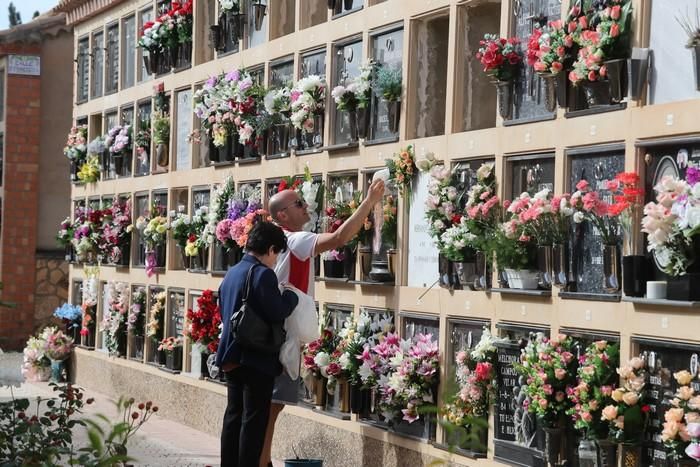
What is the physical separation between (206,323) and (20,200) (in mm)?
9313

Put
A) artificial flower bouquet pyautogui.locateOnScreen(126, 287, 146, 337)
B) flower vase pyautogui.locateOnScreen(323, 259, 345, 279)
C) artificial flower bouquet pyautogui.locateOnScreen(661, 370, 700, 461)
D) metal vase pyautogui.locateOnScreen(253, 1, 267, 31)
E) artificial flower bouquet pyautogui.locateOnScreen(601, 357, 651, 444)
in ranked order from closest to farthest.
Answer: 1. artificial flower bouquet pyautogui.locateOnScreen(661, 370, 700, 461)
2. artificial flower bouquet pyautogui.locateOnScreen(601, 357, 651, 444)
3. flower vase pyautogui.locateOnScreen(323, 259, 345, 279)
4. metal vase pyautogui.locateOnScreen(253, 1, 267, 31)
5. artificial flower bouquet pyautogui.locateOnScreen(126, 287, 146, 337)

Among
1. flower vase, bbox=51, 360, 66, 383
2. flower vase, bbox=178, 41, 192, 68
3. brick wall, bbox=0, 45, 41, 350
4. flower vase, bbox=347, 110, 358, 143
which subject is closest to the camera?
flower vase, bbox=347, 110, 358, 143

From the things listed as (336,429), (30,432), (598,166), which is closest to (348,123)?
(336,429)

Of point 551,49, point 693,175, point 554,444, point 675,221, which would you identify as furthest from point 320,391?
point 693,175

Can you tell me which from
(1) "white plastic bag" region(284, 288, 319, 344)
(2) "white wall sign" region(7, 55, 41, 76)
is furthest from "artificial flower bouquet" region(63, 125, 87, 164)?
(1) "white plastic bag" region(284, 288, 319, 344)

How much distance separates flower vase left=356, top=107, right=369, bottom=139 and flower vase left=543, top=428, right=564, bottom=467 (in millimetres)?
2592

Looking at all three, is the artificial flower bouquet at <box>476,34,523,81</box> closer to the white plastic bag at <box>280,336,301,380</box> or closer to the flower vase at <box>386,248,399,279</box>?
the flower vase at <box>386,248,399,279</box>

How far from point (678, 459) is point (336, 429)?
3361 mm

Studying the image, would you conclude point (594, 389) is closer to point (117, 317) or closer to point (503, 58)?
point (503, 58)

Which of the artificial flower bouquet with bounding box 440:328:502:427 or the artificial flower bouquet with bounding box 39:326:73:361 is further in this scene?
the artificial flower bouquet with bounding box 39:326:73:361

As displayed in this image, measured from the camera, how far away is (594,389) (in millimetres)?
5477

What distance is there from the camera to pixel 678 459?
4.96m

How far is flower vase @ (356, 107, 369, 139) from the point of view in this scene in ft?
25.8

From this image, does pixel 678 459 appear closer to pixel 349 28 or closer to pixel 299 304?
pixel 299 304
